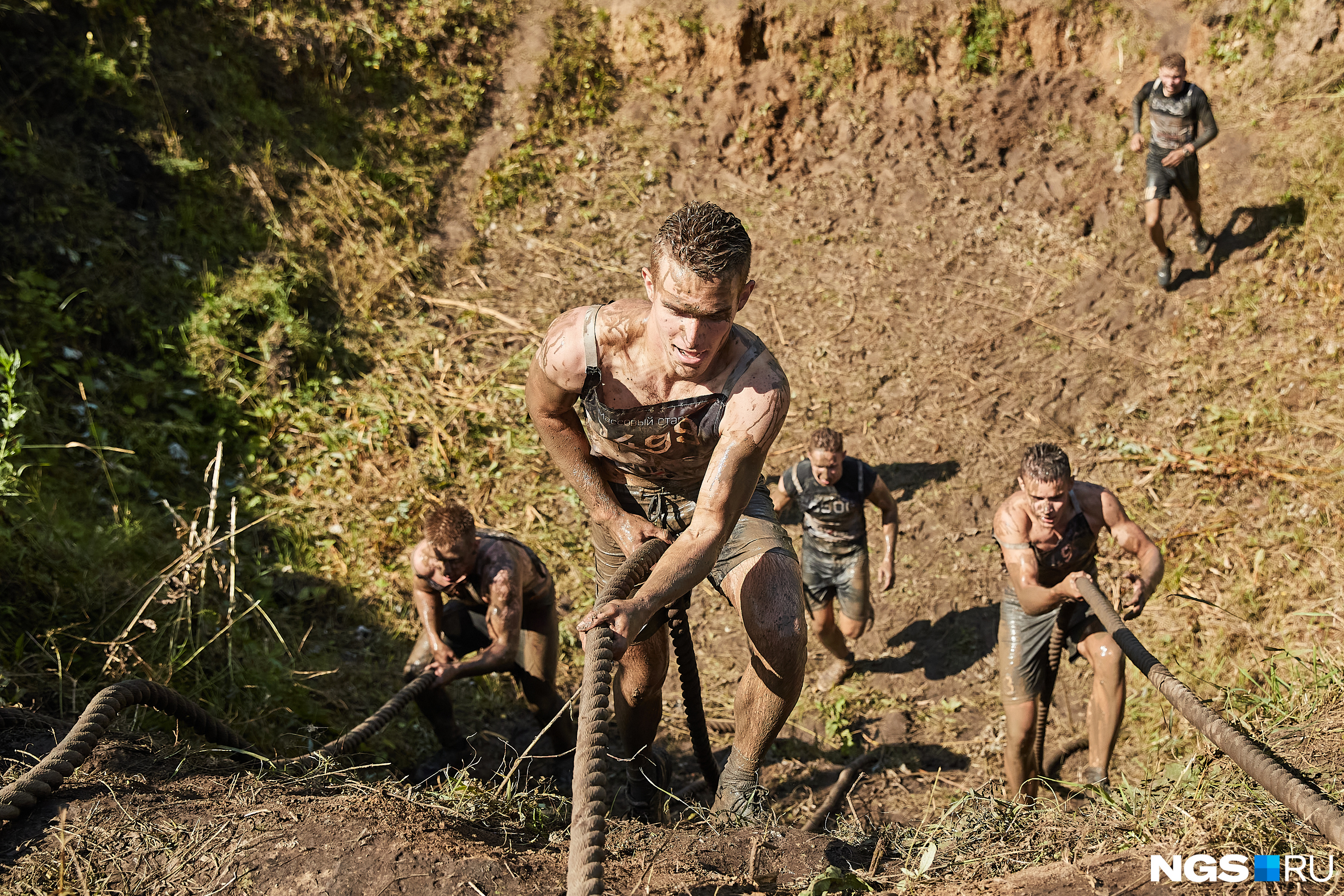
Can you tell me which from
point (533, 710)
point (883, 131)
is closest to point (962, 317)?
point (883, 131)

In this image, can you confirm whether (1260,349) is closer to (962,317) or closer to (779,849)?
(962,317)

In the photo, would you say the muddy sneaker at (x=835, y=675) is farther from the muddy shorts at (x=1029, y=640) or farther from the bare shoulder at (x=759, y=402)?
the bare shoulder at (x=759, y=402)

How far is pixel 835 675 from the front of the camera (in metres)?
6.82

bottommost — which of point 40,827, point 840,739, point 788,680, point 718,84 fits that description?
point 840,739

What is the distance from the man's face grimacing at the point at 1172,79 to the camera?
827 centimetres

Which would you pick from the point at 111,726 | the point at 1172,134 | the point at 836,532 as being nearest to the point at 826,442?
the point at 836,532

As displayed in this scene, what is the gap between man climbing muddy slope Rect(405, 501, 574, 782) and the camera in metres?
5.20

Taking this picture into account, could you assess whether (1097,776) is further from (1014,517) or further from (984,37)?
(984,37)

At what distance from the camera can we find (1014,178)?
10148mm

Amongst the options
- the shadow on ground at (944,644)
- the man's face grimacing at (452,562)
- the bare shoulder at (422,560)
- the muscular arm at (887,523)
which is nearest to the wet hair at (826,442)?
the muscular arm at (887,523)

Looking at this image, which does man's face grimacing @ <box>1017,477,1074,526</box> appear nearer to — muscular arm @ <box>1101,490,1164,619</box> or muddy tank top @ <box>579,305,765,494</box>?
muscular arm @ <box>1101,490,1164,619</box>

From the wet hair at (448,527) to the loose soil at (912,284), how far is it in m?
1.55

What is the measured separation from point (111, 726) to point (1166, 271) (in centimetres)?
896

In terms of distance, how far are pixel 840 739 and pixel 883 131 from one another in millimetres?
6960
